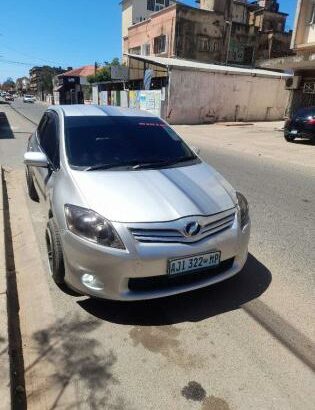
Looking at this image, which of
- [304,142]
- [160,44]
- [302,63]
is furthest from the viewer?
[160,44]

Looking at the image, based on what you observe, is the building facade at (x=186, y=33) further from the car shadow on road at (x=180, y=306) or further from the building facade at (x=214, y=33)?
the car shadow on road at (x=180, y=306)

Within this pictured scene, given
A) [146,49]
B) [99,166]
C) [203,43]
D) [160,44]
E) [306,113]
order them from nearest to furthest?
[99,166], [306,113], [203,43], [160,44], [146,49]

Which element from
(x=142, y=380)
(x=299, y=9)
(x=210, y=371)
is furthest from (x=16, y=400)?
(x=299, y=9)

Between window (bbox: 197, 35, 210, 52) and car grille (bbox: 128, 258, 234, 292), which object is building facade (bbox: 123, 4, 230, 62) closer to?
window (bbox: 197, 35, 210, 52)

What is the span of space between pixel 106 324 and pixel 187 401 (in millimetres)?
985

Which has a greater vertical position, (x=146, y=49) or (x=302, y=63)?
(x=146, y=49)

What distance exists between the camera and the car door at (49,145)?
4150 mm

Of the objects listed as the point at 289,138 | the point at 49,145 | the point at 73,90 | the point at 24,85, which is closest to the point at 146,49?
the point at 73,90

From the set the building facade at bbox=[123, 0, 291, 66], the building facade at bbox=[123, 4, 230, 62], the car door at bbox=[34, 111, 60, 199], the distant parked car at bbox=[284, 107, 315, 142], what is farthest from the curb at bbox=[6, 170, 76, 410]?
the building facade at bbox=[123, 0, 291, 66]

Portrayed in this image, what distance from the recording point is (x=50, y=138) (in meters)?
4.79

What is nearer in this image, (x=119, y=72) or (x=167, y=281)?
(x=167, y=281)

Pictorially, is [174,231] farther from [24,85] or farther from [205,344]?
[24,85]

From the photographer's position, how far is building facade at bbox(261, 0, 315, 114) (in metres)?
20.1

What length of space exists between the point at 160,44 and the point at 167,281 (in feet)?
121
